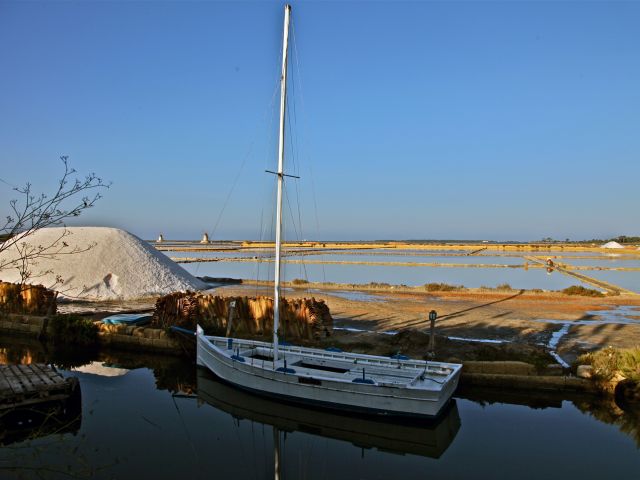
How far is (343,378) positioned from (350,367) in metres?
1.07

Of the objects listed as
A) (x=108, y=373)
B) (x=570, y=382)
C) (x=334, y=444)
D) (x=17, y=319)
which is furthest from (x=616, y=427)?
(x=17, y=319)

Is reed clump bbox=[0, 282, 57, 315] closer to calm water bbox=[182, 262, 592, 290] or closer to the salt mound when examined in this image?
the salt mound

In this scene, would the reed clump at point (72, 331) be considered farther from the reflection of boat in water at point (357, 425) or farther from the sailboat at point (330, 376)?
the reflection of boat in water at point (357, 425)

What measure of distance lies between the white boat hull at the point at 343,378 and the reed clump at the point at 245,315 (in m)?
2.48

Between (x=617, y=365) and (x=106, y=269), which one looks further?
(x=106, y=269)

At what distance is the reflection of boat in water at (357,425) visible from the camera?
9.15 metres

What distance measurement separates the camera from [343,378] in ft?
34.3

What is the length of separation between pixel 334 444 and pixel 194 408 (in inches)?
139

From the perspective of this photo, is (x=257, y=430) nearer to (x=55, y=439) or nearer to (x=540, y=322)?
(x=55, y=439)

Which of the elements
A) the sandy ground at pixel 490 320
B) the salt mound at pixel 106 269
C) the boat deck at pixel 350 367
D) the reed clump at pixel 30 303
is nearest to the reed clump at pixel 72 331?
the reed clump at pixel 30 303

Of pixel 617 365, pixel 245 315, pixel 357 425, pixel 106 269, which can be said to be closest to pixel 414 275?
pixel 106 269

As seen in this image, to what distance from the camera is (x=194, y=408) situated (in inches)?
436

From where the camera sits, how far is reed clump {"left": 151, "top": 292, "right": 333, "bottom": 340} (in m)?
15.4

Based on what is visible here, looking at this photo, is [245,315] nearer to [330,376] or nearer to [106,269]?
[330,376]
